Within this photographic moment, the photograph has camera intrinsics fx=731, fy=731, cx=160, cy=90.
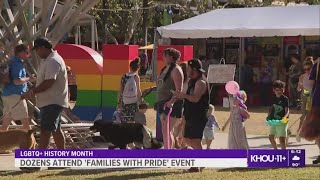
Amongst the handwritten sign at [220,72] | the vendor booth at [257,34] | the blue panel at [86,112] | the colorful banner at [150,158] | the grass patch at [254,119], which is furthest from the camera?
the vendor booth at [257,34]

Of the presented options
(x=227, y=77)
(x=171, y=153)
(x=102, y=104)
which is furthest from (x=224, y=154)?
(x=227, y=77)

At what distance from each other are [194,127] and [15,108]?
3136 millimetres

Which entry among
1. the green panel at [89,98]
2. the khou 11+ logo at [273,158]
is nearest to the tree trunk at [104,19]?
the green panel at [89,98]

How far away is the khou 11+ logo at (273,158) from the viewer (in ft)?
32.1

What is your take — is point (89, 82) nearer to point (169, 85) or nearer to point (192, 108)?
point (169, 85)

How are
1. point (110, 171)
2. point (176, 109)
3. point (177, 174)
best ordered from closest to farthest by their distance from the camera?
point (177, 174) < point (110, 171) < point (176, 109)

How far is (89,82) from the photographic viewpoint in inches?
622

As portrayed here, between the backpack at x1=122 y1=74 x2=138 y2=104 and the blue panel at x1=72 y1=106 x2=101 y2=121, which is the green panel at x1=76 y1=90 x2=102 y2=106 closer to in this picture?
the blue panel at x1=72 y1=106 x2=101 y2=121

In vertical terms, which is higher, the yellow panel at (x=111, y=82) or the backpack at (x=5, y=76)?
the backpack at (x=5, y=76)

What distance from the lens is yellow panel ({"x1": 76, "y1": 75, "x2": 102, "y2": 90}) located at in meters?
15.7

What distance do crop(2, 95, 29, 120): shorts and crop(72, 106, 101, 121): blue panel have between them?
4.04 meters

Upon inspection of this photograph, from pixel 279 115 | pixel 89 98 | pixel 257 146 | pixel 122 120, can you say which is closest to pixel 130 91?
pixel 122 120

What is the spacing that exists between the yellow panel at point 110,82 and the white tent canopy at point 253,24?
656cm

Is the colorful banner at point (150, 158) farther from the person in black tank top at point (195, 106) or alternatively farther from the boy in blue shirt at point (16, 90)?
the boy in blue shirt at point (16, 90)
